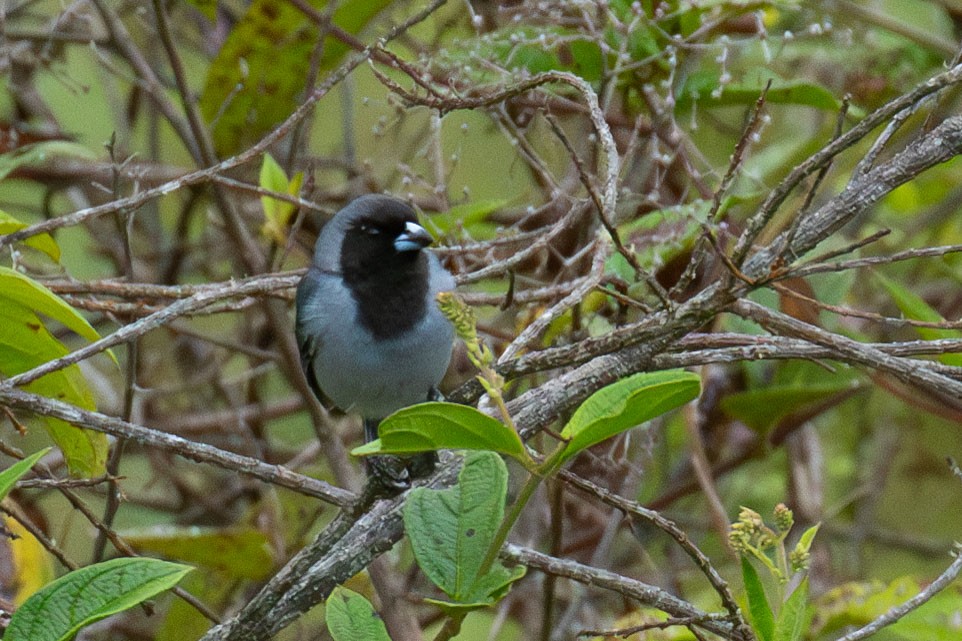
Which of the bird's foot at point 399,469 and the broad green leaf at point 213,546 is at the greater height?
the bird's foot at point 399,469

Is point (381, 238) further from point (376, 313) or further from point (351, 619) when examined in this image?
point (351, 619)

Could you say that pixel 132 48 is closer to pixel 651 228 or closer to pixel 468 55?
pixel 468 55

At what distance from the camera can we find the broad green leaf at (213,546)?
3006 millimetres

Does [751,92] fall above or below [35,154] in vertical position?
above

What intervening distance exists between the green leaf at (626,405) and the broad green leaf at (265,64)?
210 centimetres

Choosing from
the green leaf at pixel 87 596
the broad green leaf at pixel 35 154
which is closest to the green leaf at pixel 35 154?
the broad green leaf at pixel 35 154

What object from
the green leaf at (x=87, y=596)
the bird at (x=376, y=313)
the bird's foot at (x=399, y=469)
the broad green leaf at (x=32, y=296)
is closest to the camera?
the green leaf at (x=87, y=596)

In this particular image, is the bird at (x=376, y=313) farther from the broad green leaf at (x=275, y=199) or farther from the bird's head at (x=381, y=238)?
the broad green leaf at (x=275, y=199)

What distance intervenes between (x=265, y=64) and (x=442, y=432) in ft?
7.56

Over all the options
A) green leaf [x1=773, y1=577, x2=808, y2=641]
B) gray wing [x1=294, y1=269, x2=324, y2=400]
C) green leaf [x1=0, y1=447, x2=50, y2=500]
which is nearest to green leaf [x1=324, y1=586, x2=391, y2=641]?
green leaf [x1=0, y1=447, x2=50, y2=500]

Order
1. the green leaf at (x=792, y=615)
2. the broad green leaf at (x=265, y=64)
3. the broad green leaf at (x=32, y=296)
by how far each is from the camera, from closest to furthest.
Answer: the green leaf at (x=792, y=615)
the broad green leaf at (x=32, y=296)
the broad green leaf at (x=265, y=64)

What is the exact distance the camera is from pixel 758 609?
1692 mm

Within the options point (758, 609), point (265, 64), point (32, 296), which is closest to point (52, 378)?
point (32, 296)

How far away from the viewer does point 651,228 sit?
2834 millimetres
